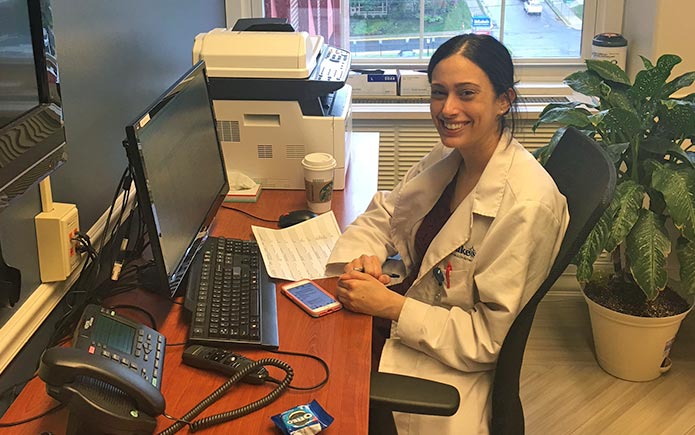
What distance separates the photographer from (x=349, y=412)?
1210mm

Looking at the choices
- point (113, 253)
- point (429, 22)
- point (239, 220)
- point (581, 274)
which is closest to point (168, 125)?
point (113, 253)

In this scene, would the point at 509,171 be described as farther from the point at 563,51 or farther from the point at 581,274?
the point at 563,51

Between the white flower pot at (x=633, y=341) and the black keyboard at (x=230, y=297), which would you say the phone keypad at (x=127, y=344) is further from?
the white flower pot at (x=633, y=341)

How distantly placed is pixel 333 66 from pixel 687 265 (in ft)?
4.41

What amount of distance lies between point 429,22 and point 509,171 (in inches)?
80.5

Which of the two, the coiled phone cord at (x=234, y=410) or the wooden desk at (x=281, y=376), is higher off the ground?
the coiled phone cord at (x=234, y=410)

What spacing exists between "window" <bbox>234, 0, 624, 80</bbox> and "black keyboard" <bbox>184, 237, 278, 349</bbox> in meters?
1.89

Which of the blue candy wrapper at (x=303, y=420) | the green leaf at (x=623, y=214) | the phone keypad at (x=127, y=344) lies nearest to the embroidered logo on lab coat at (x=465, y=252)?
the blue candy wrapper at (x=303, y=420)

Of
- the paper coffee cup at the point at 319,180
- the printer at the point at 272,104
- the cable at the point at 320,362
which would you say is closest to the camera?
the cable at the point at 320,362

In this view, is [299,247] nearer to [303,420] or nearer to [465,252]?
[465,252]

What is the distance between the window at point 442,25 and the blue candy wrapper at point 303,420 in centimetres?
248

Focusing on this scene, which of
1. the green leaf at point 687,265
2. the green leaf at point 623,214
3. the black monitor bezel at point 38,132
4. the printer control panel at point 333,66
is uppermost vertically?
the black monitor bezel at point 38,132

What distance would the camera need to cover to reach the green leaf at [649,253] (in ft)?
7.91

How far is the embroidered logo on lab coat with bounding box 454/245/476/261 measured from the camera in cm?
156
